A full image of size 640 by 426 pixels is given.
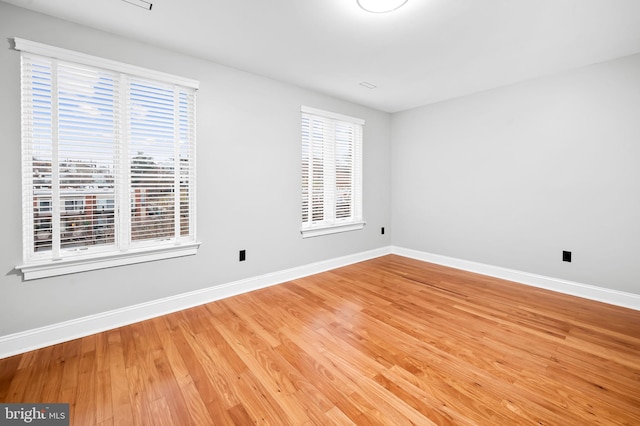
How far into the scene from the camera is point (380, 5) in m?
1.97

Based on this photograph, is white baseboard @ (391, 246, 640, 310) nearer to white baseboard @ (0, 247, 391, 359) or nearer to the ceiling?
white baseboard @ (0, 247, 391, 359)

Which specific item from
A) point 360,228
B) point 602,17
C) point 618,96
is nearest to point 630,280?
point 618,96

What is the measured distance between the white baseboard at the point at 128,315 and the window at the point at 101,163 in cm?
44

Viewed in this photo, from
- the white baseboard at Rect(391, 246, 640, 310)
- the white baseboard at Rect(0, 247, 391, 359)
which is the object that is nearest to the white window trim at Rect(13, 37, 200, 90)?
the white baseboard at Rect(0, 247, 391, 359)

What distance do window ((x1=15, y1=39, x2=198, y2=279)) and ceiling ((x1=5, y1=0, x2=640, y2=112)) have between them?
1.39ft

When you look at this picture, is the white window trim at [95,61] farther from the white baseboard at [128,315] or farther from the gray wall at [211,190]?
the white baseboard at [128,315]

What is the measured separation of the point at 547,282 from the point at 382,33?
347cm

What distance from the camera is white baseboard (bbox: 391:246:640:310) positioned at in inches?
114

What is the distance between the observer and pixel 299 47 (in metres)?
2.63

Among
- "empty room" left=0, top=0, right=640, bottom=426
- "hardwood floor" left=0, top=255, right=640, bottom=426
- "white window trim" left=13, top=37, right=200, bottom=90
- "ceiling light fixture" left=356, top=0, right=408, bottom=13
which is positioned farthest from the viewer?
"white window trim" left=13, top=37, right=200, bottom=90

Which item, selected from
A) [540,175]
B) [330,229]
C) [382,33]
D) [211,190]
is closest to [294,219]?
[330,229]

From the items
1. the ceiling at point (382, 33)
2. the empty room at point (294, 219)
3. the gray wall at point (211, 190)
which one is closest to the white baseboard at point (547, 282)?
the empty room at point (294, 219)

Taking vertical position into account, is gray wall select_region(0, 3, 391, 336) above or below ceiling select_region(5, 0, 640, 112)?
below

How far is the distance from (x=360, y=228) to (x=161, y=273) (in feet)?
9.78
